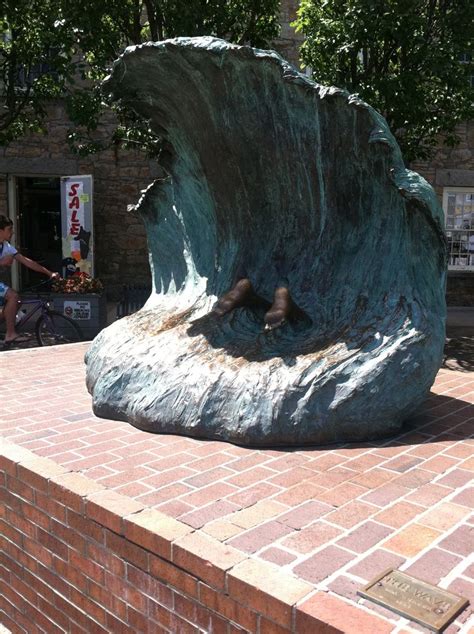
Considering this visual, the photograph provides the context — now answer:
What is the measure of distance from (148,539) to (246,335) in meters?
1.92

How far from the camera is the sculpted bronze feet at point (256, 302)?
13.1 ft

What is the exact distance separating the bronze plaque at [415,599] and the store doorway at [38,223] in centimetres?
1221

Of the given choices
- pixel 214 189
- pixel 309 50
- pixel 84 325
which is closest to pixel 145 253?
pixel 84 325

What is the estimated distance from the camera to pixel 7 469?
3.29m

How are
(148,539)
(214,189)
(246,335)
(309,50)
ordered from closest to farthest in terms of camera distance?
1. (148,539)
2. (246,335)
3. (214,189)
4. (309,50)

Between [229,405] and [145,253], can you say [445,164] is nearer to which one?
[145,253]

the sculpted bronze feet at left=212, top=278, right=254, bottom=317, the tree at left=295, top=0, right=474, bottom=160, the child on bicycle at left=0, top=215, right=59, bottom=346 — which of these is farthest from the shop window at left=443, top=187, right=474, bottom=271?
the sculpted bronze feet at left=212, top=278, right=254, bottom=317

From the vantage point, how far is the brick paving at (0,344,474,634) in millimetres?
2201

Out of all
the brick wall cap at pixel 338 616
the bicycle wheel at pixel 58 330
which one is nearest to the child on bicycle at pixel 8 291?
the bicycle wheel at pixel 58 330

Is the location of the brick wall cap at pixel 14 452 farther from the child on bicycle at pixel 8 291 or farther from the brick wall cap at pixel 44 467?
the child on bicycle at pixel 8 291

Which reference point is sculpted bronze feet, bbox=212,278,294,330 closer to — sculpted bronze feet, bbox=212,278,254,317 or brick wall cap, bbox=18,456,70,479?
sculpted bronze feet, bbox=212,278,254,317

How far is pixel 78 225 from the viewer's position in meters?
11.6

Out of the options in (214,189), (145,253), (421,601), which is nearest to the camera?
(421,601)

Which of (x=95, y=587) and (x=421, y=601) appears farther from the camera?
(x=95, y=587)
